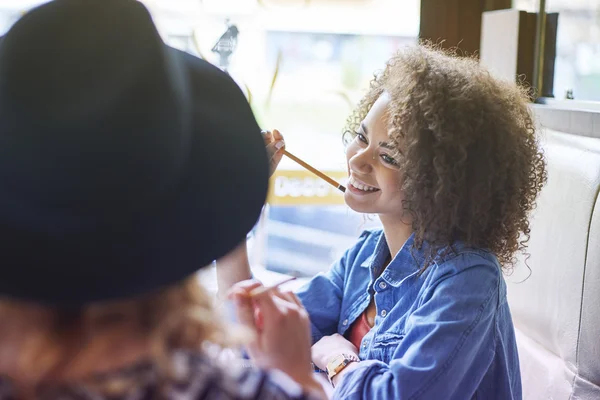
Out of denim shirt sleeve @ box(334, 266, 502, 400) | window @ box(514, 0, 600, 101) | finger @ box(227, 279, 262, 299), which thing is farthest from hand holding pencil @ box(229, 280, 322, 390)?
window @ box(514, 0, 600, 101)

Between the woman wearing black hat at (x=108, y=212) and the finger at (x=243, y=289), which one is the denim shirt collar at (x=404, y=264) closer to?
the finger at (x=243, y=289)

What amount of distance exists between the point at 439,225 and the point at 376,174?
148 mm

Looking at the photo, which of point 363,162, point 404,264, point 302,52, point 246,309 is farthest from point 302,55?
point 246,309

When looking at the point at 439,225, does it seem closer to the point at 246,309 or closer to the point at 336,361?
the point at 336,361

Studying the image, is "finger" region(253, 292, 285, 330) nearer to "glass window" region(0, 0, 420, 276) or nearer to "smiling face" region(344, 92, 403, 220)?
"smiling face" region(344, 92, 403, 220)

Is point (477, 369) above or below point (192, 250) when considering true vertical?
below

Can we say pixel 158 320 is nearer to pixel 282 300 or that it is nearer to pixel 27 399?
pixel 27 399

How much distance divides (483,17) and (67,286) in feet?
5.03

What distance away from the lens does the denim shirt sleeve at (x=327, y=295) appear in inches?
51.9

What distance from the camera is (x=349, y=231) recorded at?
2225 millimetres

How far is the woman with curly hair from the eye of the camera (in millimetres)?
1014

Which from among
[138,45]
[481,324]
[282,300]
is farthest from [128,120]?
[481,324]

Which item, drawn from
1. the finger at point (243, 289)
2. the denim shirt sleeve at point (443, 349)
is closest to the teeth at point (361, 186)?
the denim shirt sleeve at point (443, 349)

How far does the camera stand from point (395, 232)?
121 centimetres
